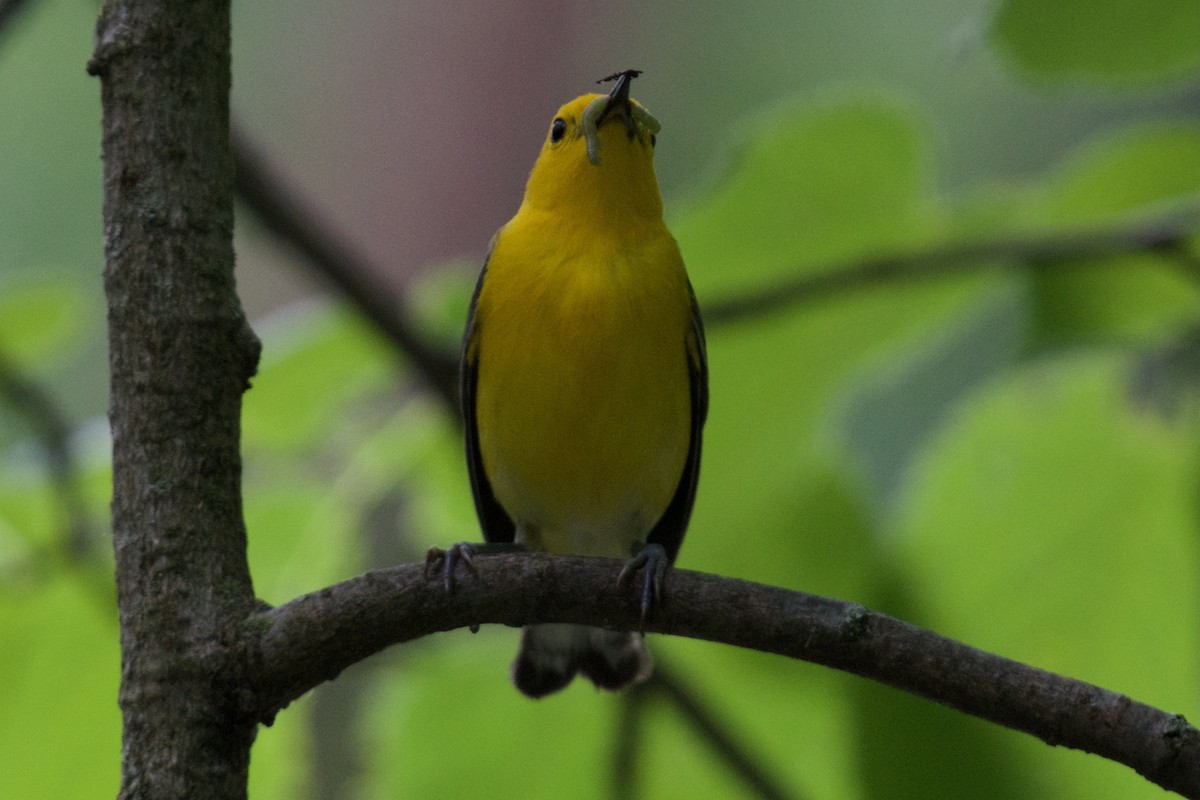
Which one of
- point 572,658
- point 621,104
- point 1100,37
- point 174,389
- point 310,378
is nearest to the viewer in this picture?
point 174,389

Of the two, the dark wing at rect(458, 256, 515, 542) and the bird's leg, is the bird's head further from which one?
the bird's leg

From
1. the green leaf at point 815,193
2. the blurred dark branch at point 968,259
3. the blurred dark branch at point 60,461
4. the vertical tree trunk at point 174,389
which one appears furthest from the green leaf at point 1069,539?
the blurred dark branch at point 60,461

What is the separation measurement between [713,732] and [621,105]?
3.72 feet

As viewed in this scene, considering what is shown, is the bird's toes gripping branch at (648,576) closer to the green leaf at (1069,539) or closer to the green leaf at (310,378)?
the green leaf at (1069,539)

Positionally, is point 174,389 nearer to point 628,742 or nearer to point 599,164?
point 599,164

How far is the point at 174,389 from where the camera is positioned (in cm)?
150

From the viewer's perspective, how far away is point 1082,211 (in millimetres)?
2473

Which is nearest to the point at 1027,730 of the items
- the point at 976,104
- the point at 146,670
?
the point at 146,670

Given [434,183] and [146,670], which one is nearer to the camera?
[146,670]

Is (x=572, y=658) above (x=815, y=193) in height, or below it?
below

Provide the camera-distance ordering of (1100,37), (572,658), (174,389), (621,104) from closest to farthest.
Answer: (174,389)
(1100,37)
(621,104)
(572,658)

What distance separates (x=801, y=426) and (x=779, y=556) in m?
0.25

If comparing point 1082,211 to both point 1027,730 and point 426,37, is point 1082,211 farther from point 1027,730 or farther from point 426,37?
point 426,37

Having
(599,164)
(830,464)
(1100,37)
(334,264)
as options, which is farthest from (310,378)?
(1100,37)
